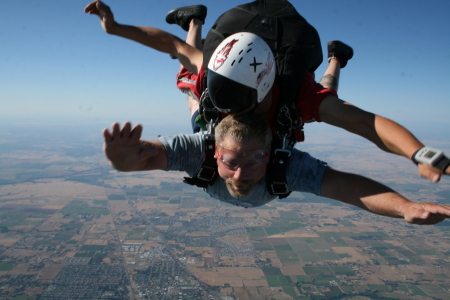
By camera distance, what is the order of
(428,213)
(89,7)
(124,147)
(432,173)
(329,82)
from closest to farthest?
(432,173) → (428,213) → (124,147) → (89,7) → (329,82)

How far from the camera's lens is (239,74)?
2.41 meters

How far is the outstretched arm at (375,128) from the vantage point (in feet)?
5.62

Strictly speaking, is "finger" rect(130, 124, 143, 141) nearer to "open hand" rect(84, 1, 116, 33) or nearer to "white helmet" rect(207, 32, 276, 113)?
"white helmet" rect(207, 32, 276, 113)

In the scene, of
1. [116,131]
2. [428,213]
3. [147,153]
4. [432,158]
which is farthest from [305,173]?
[116,131]

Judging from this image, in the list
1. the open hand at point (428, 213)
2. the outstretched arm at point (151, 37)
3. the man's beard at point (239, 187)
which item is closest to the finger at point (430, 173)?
the open hand at point (428, 213)

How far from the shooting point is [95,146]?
71.4 metres

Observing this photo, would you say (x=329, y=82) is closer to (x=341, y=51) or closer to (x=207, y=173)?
(x=341, y=51)

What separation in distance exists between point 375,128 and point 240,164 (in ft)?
3.71

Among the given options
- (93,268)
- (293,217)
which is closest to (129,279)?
(93,268)

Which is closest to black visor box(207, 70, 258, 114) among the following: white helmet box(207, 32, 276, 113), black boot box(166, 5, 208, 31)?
white helmet box(207, 32, 276, 113)

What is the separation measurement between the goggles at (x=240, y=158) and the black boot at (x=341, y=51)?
228cm

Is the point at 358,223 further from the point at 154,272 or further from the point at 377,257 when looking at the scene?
the point at 154,272

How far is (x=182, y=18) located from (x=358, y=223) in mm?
29903

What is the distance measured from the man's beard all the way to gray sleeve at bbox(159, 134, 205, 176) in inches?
13.4
